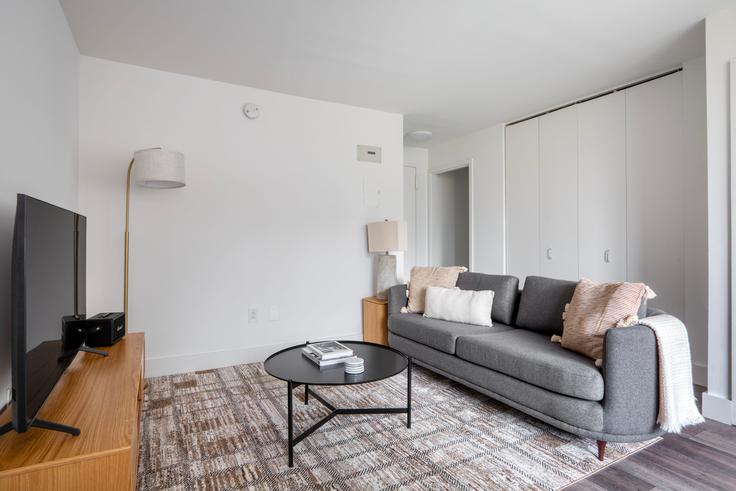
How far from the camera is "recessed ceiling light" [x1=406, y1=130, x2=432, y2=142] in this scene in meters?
5.12

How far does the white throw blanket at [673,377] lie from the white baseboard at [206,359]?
2.95 meters

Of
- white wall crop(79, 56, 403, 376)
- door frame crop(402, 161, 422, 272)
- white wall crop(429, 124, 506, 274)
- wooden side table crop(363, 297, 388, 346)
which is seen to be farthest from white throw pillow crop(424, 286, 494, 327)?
door frame crop(402, 161, 422, 272)

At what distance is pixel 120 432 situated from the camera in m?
1.31

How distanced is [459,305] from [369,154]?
1.98 metres

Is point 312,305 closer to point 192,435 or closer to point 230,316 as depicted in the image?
point 230,316

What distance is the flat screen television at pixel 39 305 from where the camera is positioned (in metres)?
1.16

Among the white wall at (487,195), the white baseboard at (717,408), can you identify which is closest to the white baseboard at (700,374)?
the white baseboard at (717,408)

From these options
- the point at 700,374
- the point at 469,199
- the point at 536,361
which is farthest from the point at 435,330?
the point at 469,199

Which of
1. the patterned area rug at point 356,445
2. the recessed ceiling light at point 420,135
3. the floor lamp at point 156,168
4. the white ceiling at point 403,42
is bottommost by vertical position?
the patterned area rug at point 356,445

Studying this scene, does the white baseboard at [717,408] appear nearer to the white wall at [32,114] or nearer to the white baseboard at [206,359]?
the white baseboard at [206,359]

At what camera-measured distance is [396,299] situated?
3.77 meters

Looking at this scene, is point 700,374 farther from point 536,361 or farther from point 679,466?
point 536,361

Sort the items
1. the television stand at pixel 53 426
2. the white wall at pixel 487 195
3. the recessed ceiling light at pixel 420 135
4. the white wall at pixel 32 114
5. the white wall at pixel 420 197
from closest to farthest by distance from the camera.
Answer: the television stand at pixel 53 426, the white wall at pixel 32 114, the white wall at pixel 487 195, the recessed ceiling light at pixel 420 135, the white wall at pixel 420 197

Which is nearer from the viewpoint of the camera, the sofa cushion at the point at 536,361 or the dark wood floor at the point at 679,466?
the dark wood floor at the point at 679,466
